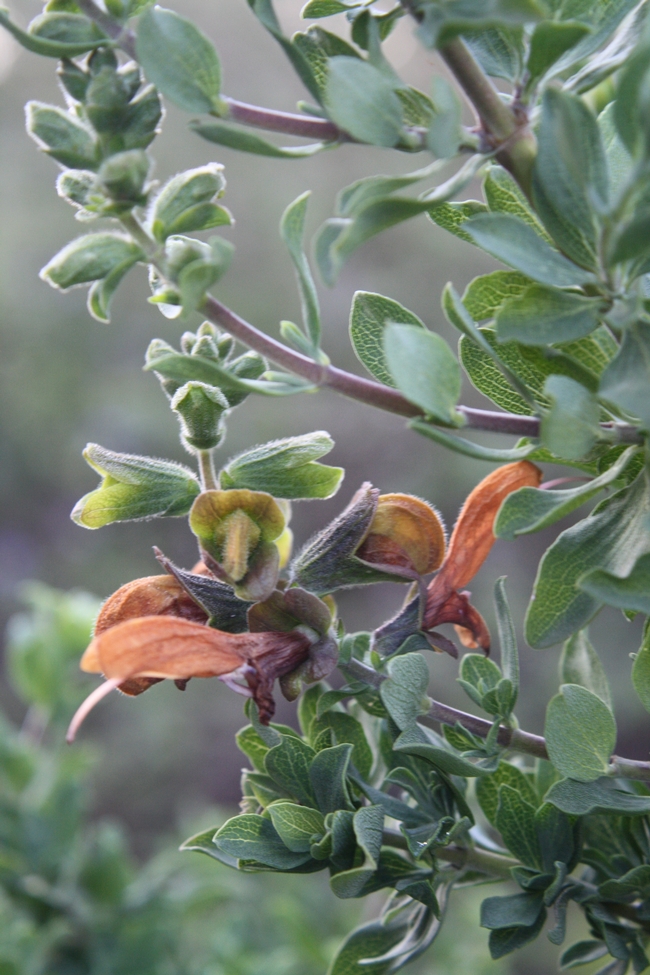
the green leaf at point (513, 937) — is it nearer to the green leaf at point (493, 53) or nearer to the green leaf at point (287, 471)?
the green leaf at point (287, 471)

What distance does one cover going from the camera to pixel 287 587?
1.06 ft

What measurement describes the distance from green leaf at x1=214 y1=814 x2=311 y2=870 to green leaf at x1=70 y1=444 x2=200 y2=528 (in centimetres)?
12

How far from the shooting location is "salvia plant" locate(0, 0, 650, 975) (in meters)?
0.25

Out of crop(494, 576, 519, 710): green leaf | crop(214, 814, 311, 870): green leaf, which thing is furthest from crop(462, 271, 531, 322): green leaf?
crop(214, 814, 311, 870): green leaf

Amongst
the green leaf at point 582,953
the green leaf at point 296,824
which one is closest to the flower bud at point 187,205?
the green leaf at point 296,824

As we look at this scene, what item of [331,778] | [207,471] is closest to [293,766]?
[331,778]

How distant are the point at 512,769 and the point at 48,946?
48 cm

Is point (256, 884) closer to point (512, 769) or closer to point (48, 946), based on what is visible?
point (48, 946)

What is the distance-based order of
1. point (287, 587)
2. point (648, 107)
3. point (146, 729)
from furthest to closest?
point (146, 729), point (287, 587), point (648, 107)

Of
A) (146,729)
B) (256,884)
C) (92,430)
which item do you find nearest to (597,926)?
(256,884)

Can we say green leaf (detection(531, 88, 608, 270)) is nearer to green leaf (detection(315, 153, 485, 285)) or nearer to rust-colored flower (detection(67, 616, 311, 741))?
green leaf (detection(315, 153, 485, 285))

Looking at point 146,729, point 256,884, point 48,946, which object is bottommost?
point 146,729

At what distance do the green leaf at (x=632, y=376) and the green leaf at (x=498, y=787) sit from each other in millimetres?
183

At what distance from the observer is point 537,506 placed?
0.89ft
